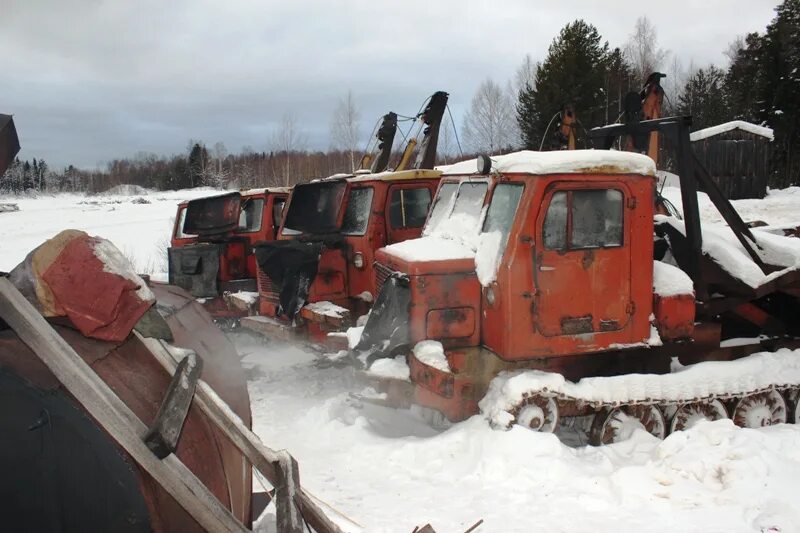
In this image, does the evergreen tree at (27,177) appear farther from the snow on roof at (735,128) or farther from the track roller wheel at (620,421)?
the track roller wheel at (620,421)

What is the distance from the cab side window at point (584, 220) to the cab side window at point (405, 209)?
362 centimetres

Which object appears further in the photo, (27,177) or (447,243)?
(27,177)

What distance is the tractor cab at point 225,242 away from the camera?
10.7 m

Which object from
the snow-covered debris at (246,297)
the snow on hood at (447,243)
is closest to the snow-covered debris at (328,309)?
the snow-covered debris at (246,297)

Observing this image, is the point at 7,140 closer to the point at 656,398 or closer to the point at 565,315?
the point at 565,315

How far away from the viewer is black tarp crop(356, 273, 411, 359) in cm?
549

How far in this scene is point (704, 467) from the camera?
15.2 ft

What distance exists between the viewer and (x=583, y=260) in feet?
17.4

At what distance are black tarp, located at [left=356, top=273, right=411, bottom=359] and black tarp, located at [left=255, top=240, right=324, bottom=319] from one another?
287cm

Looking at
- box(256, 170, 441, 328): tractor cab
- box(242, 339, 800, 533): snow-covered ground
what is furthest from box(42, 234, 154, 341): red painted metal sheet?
box(256, 170, 441, 328): tractor cab

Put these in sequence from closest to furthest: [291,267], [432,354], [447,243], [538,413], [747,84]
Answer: [538,413] → [432,354] → [447,243] → [291,267] → [747,84]

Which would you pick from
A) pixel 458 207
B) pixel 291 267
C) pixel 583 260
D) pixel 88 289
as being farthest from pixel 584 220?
pixel 291 267

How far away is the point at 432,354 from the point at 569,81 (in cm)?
2733

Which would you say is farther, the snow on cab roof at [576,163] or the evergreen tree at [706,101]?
the evergreen tree at [706,101]
